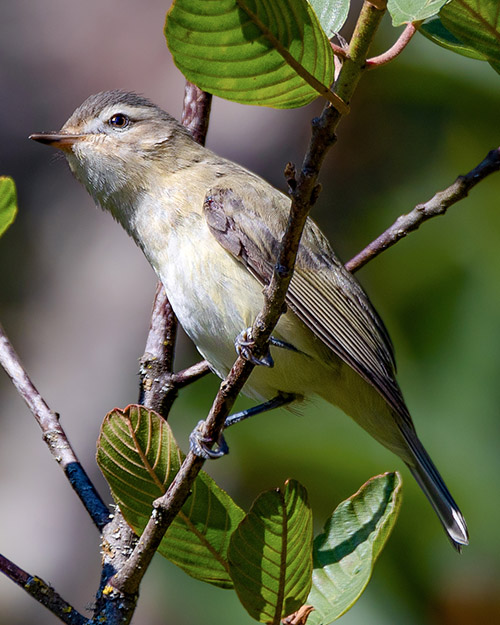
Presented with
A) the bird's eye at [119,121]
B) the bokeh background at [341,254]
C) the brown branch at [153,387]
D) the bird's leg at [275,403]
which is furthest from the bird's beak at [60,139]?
the bokeh background at [341,254]

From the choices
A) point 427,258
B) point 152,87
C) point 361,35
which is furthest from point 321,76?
point 152,87

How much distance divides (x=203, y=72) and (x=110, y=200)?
5.16 feet

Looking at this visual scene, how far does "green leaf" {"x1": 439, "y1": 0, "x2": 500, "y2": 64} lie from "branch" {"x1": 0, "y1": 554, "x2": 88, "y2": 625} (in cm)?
121

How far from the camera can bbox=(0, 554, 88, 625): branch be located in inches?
60.1

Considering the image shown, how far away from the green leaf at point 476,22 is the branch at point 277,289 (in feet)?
0.70

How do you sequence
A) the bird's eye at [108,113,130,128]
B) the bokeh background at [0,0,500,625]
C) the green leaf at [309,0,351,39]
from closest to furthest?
the green leaf at [309,0,351,39] → the bird's eye at [108,113,130,128] → the bokeh background at [0,0,500,625]

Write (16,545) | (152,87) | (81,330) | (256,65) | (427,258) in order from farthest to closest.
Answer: (152,87) < (81,330) < (16,545) < (427,258) < (256,65)

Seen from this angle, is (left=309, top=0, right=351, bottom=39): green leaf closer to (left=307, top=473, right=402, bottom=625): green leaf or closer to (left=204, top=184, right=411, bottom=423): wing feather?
(left=307, top=473, right=402, bottom=625): green leaf

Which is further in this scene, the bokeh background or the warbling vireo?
the bokeh background

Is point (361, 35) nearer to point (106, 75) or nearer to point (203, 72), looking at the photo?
point (203, 72)

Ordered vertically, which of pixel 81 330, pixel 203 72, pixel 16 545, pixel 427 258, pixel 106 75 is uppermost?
pixel 203 72

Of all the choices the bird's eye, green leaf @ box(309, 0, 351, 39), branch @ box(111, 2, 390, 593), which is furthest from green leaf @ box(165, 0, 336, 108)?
the bird's eye

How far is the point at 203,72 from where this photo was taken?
1.20 m

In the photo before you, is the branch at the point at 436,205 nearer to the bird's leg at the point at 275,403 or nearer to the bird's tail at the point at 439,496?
the bird's leg at the point at 275,403
